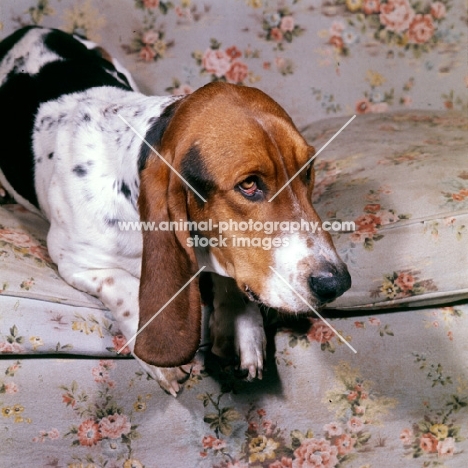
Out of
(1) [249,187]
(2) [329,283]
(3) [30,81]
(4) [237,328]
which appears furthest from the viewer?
(3) [30,81]

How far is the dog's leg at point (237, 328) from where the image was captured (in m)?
1.76

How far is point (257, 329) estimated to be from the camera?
182cm

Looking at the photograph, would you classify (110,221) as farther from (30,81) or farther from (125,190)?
(30,81)

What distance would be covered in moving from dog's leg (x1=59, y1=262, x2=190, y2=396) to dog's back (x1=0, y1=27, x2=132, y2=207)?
0.48 metres

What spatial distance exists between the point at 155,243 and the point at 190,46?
4.77 ft

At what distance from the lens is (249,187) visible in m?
1.54

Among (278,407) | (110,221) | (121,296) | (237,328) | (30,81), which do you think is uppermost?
(30,81)

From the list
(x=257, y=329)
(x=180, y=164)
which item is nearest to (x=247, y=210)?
(x=180, y=164)

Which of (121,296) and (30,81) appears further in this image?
(30,81)

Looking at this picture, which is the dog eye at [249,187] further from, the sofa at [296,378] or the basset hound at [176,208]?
the sofa at [296,378]

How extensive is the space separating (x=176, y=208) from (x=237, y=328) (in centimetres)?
46

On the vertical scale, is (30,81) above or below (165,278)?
above

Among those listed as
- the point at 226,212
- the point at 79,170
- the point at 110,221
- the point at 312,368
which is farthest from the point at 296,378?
the point at 79,170

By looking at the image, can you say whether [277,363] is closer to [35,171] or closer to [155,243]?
[155,243]
